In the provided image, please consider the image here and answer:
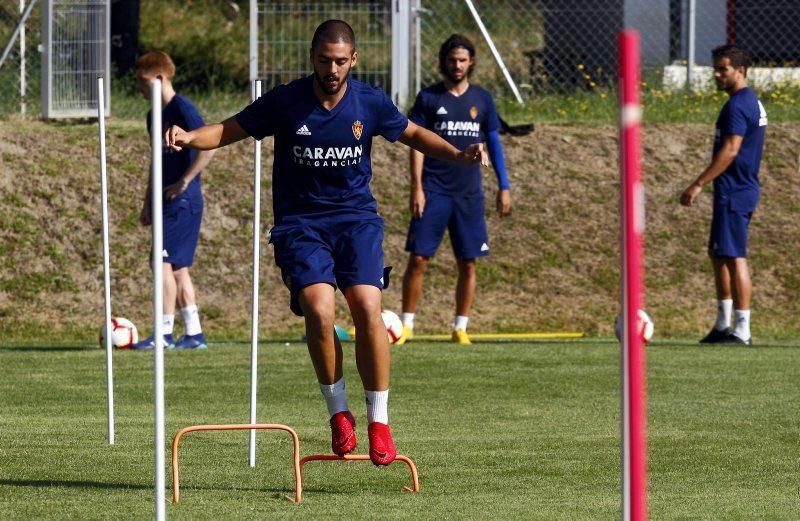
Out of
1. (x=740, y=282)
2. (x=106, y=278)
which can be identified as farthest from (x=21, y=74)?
(x=106, y=278)

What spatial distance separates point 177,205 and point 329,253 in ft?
19.1

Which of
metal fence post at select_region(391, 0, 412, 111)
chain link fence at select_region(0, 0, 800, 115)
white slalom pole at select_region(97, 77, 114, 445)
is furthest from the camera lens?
chain link fence at select_region(0, 0, 800, 115)

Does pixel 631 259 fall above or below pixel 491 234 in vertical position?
below

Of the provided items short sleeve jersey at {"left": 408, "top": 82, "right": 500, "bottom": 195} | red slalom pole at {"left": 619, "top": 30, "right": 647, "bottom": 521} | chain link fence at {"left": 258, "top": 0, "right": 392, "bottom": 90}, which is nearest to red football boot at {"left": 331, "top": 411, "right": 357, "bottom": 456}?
red slalom pole at {"left": 619, "top": 30, "right": 647, "bottom": 521}

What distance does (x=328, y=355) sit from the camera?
6980 mm

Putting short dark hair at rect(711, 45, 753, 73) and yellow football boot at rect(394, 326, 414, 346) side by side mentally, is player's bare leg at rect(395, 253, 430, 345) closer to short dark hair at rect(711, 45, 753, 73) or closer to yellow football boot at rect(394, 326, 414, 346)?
yellow football boot at rect(394, 326, 414, 346)

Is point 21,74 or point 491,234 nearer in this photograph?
point 491,234

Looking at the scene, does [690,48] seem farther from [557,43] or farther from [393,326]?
[393,326]

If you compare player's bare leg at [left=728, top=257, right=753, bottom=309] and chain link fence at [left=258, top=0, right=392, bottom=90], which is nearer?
player's bare leg at [left=728, top=257, right=753, bottom=309]

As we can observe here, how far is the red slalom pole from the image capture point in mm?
3387

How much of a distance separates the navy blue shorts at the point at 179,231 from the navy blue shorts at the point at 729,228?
13.9 feet

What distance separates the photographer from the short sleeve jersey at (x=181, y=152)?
1234 cm

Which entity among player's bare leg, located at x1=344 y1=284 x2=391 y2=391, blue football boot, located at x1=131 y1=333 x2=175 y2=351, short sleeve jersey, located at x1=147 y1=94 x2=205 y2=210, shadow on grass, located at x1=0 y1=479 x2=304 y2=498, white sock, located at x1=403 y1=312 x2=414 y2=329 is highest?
short sleeve jersey, located at x1=147 y1=94 x2=205 y2=210

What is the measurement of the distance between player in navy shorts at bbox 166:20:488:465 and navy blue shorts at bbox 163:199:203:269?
5.59 m
